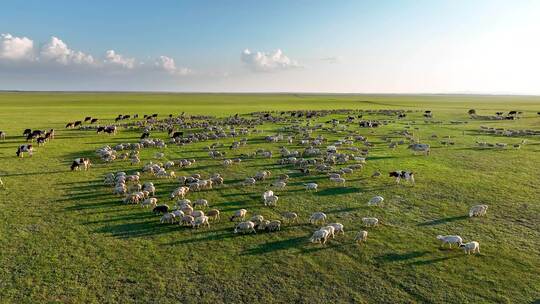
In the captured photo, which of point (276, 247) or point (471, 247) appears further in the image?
point (276, 247)

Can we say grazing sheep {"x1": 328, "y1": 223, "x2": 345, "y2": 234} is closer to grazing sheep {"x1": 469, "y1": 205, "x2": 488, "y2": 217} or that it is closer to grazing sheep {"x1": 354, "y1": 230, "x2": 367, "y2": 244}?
grazing sheep {"x1": 354, "y1": 230, "x2": 367, "y2": 244}

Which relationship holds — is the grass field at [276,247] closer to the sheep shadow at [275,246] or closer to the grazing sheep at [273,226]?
the sheep shadow at [275,246]

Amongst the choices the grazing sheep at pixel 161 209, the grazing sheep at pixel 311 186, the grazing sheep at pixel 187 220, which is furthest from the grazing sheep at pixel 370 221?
the grazing sheep at pixel 161 209

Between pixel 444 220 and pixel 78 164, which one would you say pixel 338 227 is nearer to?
pixel 444 220

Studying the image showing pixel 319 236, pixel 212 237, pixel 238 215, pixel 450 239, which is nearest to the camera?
pixel 450 239

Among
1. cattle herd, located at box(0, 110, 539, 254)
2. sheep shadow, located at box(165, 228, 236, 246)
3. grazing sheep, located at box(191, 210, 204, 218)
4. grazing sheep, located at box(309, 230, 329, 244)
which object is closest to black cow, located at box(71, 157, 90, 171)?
cattle herd, located at box(0, 110, 539, 254)

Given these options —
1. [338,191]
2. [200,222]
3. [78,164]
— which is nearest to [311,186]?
[338,191]

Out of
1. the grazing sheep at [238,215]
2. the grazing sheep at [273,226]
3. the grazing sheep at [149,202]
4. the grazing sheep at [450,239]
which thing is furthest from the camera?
the grazing sheep at [149,202]

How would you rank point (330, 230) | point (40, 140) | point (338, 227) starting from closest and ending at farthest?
point (330, 230) < point (338, 227) < point (40, 140)

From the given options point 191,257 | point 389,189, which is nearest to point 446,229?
point 389,189

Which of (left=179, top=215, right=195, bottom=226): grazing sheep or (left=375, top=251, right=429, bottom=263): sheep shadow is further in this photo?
(left=179, top=215, right=195, bottom=226): grazing sheep

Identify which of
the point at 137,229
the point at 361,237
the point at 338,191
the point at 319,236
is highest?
the point at 338,191

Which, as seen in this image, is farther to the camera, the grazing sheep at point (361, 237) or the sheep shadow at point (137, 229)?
the sheep shadow at point (137, 229)

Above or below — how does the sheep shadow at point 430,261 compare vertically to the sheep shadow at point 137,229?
below
